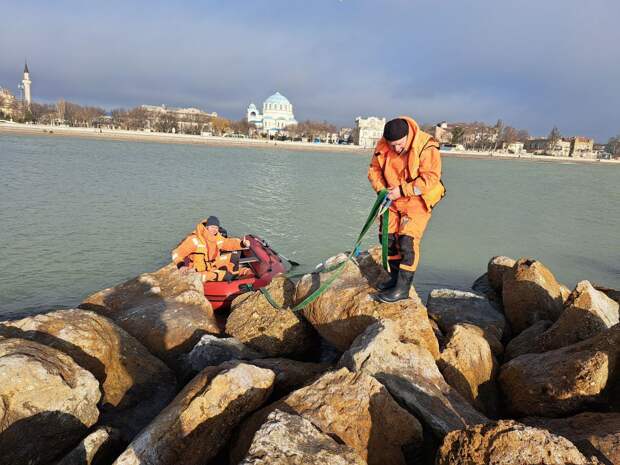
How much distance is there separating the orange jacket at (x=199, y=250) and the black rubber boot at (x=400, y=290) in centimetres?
447

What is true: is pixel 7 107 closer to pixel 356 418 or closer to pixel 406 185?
pixel 406 185

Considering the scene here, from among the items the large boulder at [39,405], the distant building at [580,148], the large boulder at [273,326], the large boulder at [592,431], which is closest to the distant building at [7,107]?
the large boulder at [273,326]

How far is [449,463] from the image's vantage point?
215 cm

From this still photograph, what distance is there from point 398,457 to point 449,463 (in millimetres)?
683

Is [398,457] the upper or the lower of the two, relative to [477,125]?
lower

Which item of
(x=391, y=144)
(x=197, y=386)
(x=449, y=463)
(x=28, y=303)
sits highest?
(x=391, y=144)

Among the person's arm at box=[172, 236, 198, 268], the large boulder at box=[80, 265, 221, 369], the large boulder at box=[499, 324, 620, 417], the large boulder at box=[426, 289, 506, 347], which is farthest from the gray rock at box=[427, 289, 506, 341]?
the person's arm at box=[172, 236, 198, 268]

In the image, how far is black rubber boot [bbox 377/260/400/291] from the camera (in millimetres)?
4793

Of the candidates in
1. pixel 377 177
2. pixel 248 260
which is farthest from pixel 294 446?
pixel 248 260

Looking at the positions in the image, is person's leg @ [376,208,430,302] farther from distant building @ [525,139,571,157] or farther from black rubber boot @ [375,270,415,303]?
distant building @ [525,139,571,157]

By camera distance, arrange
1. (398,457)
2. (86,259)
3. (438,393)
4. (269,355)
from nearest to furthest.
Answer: (398,457), (438,393), (269,355), (86,259)

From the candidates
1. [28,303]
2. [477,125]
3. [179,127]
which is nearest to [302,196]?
[28,303]

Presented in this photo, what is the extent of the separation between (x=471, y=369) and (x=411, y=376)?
106 cm

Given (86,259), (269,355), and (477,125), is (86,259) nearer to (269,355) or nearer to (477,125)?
(269,355)
